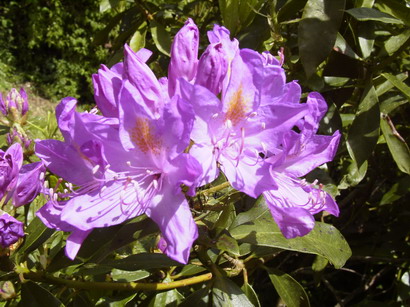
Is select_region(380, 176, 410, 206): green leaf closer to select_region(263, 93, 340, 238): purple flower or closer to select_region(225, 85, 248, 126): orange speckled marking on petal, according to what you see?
select_region(263, 93, 340, 238): purple flower

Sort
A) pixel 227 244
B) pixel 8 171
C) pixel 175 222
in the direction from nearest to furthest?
pixel 175 222
pixel 227 244
pixel 8 171

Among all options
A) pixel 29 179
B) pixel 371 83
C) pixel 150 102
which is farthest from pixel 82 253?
pixel 371 83

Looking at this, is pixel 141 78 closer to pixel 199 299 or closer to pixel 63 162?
pixel 63 162

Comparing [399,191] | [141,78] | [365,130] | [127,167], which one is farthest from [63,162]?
[399,191]

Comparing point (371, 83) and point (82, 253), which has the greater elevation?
point (371, 83)

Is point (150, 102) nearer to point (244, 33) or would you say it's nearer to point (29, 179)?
point (29, 179)

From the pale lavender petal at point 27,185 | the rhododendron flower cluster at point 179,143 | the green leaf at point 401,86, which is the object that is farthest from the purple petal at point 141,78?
the green leaf at point 401,86
